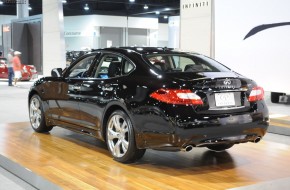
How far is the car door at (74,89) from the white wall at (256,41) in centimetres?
552

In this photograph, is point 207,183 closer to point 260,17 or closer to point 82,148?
point 82,148

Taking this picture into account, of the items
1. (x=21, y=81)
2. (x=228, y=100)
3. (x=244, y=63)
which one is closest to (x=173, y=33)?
(x=21, y=81)

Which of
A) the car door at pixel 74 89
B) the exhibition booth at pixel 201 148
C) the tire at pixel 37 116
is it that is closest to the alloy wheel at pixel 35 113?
the tire at pixel 37 116

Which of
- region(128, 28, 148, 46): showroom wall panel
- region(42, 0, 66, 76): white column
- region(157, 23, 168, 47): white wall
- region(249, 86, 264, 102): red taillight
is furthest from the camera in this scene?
region(157, 23, 168, 47): white wall

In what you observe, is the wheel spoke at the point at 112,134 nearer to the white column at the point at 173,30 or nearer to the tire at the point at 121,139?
the tire at the point at 121,139

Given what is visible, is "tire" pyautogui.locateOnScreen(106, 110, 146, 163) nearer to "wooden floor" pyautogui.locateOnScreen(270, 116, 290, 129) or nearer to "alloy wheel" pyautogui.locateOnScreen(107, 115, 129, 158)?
"alloy wheel" pyautogui.locateOnScreen(107, 115, 129, 158)

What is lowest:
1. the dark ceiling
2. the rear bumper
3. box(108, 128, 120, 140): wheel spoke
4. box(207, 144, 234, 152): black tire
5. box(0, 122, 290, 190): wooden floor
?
box(0, 122, 290, 190): wooden floor

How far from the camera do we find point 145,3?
37156 mm

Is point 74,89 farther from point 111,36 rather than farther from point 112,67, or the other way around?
point 111,36

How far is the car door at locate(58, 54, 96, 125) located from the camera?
5.71 meters

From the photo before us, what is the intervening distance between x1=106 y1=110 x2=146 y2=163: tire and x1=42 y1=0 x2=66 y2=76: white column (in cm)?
1200

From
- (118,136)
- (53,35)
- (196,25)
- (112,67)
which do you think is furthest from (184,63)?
(53,35)

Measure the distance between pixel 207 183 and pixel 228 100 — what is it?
2.89ft

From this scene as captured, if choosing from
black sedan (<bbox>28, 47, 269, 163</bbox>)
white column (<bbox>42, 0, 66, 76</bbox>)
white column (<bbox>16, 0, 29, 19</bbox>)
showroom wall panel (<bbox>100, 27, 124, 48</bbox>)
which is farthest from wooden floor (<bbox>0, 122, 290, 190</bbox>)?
showroom wall panel (<bbox>100, 27, 124, 48</bbox>)
